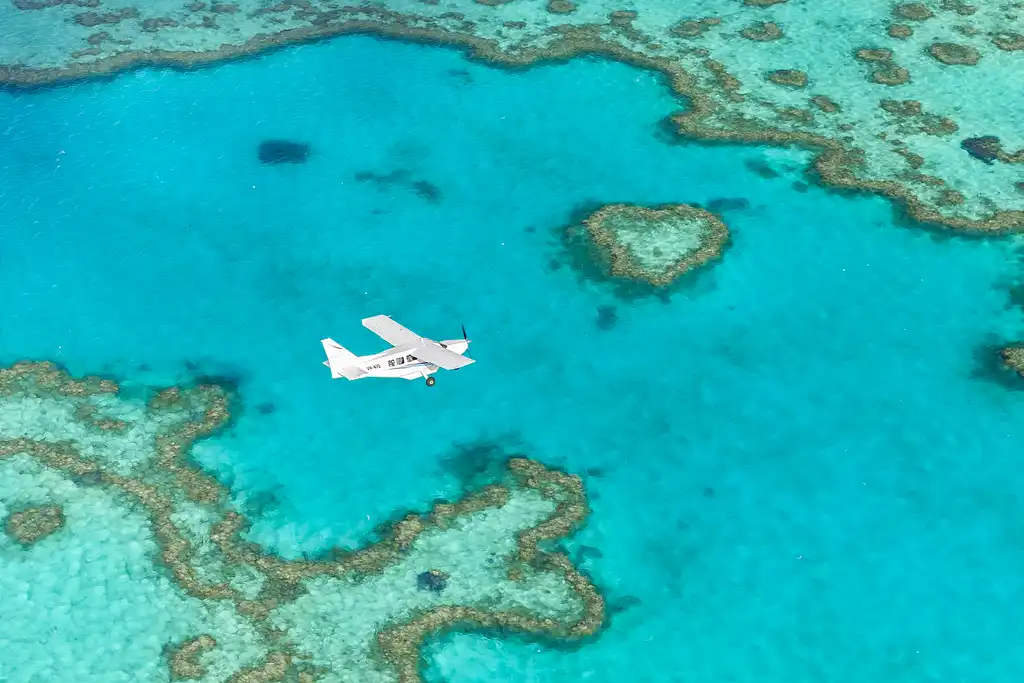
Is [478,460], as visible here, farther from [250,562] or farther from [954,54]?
[954,54]

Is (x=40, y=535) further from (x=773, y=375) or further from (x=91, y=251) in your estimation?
(x=773, y=375)

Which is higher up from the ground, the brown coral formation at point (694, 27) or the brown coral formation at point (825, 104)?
the brown coral formation at point (694, 27)

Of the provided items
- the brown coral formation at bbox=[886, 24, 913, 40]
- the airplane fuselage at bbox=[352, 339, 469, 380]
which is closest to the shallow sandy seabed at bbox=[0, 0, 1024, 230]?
the brown coral formation at bbox=[886, 24, 913, 40]

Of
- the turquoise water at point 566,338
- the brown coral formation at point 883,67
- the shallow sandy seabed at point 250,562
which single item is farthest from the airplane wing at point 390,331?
the brown coral formation at point 883,67

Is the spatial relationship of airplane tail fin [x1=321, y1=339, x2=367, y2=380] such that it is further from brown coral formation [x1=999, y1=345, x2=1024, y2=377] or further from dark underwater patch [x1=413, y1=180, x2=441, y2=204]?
brown coral formation [x1=999, y1=345, x2=1024, y2=377]

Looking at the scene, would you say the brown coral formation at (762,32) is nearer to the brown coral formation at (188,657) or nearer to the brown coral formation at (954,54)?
the brown coral formation at (954,54)

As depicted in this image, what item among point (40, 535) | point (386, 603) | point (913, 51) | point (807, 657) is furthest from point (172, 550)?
point (913, 51)

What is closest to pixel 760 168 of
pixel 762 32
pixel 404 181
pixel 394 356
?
pixel 762 32
